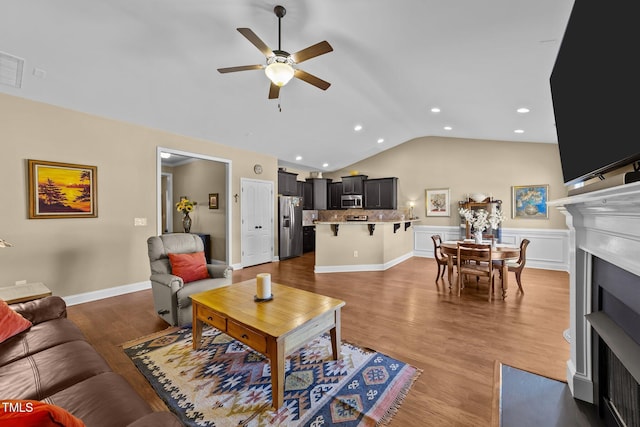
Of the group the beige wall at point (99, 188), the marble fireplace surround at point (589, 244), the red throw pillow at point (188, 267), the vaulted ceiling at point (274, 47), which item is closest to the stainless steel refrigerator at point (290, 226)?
the beige wall at point (99, 188)

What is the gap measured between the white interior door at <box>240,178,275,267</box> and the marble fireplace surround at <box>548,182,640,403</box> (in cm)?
533

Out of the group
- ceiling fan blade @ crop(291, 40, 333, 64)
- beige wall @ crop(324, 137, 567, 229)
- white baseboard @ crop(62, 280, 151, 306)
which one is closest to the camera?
ceiling fan blade @ crop(291, 40, 333, 64)

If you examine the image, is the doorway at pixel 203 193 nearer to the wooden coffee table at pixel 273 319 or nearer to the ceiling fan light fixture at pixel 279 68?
the ceiling fan light fixture at pixel 279 68

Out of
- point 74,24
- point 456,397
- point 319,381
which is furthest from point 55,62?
point 456,397

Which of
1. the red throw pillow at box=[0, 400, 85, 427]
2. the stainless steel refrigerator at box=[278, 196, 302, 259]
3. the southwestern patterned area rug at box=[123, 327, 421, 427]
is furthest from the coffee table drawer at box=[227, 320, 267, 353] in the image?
the stainless steel refrigerator at box=[278, 196, 302, 259]

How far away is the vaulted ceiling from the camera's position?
7.75 ft

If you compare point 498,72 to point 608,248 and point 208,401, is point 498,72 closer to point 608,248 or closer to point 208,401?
point 608,248

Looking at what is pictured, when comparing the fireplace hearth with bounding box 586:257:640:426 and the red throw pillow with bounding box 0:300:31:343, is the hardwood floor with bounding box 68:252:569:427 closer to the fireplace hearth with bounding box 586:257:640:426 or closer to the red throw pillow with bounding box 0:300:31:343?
the fireplace hearth with bounding box 586:257:640:426

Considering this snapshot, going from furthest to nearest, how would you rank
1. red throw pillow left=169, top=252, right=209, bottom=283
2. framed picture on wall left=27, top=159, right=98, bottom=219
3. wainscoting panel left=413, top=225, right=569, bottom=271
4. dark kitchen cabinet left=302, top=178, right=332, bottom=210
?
dark kitchen cabinet left=302, top=178, right=332, bottom=210 < wainscoting panel left=413, top=225, right=569, bottom=271 < framed picture on wall left=27, top=159, right=98, bottom=219 < red throw pillow left=169, top=252, right=209, bottom=283

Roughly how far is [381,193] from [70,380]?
738 cm

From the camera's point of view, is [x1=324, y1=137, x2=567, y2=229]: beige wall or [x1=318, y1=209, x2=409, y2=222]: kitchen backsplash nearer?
[x1=324, y1=137, x2=567, y2=229]: beige wall

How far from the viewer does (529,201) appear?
19.9ft

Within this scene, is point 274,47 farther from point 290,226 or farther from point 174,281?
point 290,226

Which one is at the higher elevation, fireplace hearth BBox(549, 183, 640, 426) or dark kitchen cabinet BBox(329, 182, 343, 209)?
dark kitchen cabinet BBox(329, 182, 343, 209)
